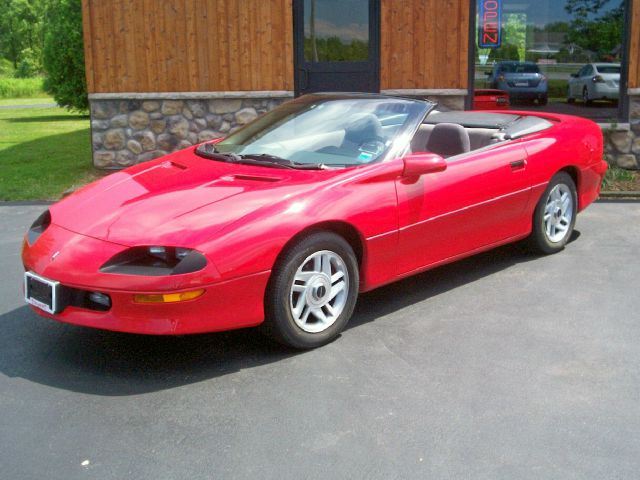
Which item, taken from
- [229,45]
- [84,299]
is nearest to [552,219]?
[84,299]

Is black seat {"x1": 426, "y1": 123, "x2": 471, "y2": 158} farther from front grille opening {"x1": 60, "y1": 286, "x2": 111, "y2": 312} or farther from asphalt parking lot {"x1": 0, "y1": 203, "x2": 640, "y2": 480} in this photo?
front grille opening {"x1": 60, "y1": 286, "x2": 111, "y2": 312}

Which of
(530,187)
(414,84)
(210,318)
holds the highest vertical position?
(414,84)

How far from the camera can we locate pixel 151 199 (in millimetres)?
4621

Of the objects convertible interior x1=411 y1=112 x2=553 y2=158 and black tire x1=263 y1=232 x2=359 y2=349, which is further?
convertible interior x1=411 y1=112 x2=553 y2=158

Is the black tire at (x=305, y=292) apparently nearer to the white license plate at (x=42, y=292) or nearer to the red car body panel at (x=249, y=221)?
the red car body panel at (x=249, y=221)

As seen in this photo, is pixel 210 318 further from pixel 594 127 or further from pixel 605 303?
pixel 594 127

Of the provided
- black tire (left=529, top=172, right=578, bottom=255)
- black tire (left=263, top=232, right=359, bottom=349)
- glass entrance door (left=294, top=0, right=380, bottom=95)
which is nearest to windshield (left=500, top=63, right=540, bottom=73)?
glass entrance door (left=294, top=0, right=380, bottom=95)

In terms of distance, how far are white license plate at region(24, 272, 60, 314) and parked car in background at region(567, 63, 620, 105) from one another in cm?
913

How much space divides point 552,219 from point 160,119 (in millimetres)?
6475

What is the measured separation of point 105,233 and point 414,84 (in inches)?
298

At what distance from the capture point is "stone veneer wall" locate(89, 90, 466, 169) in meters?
11.2

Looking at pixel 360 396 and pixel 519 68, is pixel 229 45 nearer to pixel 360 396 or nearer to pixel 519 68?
pixel 519 68

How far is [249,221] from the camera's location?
4.25 metres

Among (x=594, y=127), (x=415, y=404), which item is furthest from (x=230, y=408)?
(x=594, y=127)
